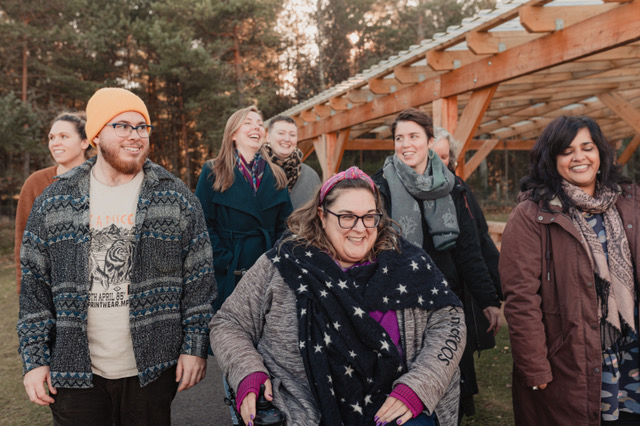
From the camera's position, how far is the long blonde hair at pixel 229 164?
3.13 metres

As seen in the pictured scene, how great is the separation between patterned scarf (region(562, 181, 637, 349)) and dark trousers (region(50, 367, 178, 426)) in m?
1.80

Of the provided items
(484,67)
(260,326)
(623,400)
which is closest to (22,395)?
(260,326)

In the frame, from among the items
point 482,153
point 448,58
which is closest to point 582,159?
point 448,58

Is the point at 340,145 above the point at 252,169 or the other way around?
above

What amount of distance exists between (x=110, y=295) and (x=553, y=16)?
382 centimetres

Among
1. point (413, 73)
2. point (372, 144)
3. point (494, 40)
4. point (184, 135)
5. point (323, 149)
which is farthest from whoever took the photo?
point (184, 135)

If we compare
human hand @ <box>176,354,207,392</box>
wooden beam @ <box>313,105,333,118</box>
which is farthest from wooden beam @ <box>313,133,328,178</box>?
human hand @ <box>176,354,207,392</box>

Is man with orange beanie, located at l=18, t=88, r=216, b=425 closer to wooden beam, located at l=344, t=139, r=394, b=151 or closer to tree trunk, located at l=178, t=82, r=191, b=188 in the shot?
wooden beam, located at l=344, t=139, r=394, b=151

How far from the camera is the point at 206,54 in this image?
1661 cm

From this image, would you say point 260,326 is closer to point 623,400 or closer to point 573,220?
point 573,220

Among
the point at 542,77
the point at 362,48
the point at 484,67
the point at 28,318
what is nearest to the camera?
the point at 28,318

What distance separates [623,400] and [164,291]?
6.33 feet

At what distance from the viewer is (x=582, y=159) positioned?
210 centimetres

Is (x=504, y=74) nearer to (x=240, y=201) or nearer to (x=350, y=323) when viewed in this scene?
(x=240, y=201)
